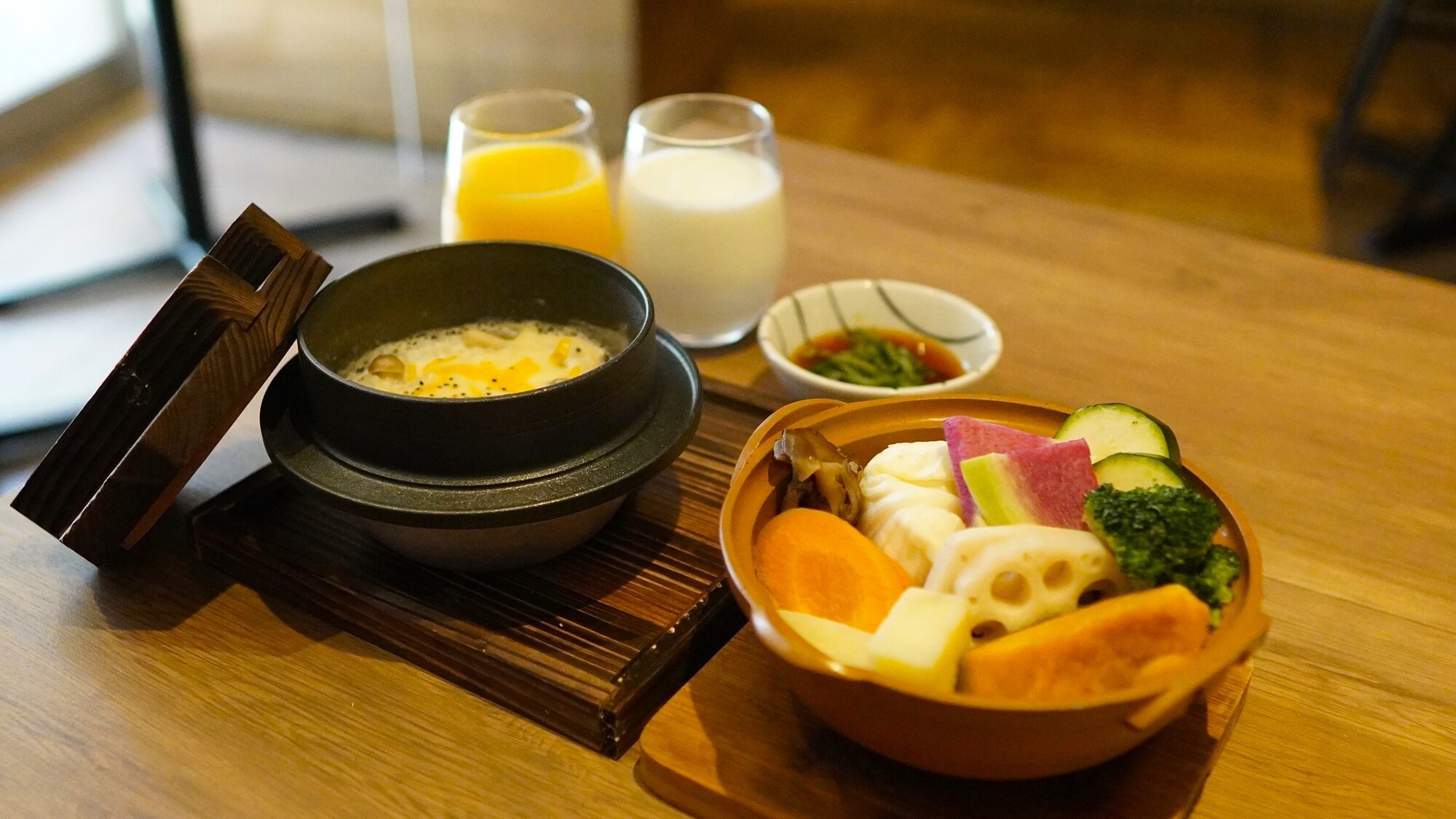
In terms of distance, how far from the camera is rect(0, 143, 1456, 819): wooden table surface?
80 centimetres

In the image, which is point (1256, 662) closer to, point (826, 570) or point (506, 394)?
point (826, 570)

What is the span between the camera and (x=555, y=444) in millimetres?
882

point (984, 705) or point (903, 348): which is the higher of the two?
point (984, 705)

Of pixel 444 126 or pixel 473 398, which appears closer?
pixel 473 398

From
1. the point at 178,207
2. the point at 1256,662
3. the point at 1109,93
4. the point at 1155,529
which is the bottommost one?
the point at 1109,93

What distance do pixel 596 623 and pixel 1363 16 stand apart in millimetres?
6026

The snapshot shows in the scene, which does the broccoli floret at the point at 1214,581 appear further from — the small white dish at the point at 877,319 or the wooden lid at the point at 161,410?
the wooden lid at the point at 161,410

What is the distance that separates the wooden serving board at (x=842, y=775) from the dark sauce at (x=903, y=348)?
1.68ft

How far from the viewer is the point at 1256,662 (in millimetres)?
944

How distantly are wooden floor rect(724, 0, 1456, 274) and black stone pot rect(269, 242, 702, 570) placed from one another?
125 inches

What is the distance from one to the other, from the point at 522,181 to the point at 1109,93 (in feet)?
13.3

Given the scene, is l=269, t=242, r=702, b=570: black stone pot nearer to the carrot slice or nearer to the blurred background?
the carrot slice

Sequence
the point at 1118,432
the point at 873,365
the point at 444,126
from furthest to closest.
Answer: the point at 444,126
the point at 873,365
the point at 1118,432

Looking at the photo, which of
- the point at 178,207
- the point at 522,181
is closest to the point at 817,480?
the point at 522,181
